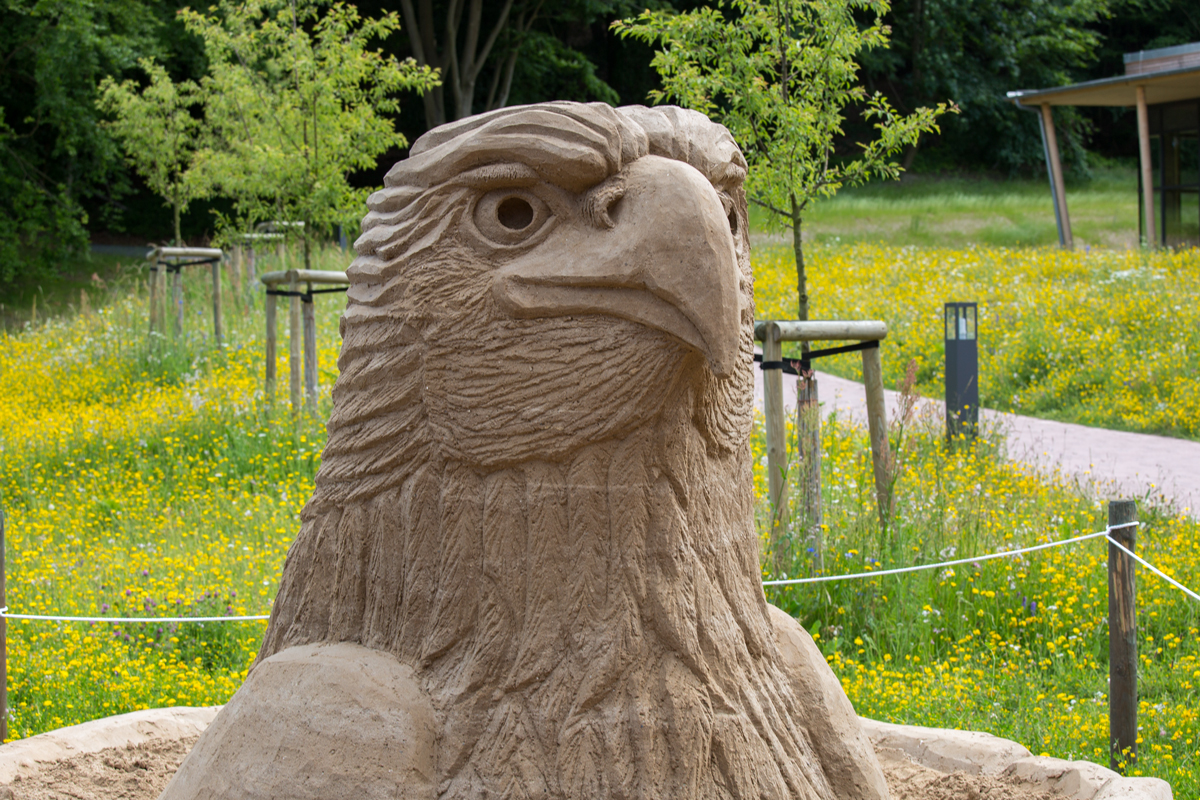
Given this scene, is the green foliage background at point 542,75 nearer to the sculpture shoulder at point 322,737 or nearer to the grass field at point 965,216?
the grass field at point 965,216

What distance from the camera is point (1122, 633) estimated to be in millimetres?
3250

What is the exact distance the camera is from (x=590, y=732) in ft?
6.14

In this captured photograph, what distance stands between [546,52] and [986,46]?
15.2 m

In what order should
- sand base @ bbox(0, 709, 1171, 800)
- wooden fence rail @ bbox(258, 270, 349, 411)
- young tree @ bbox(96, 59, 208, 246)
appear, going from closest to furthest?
sand base @ bbox(0, 709, 1171, 800) → wooden fence rail @ bbox(258, 270, 349, 411) → young tree @ bbox(96, 59, 208, 246)

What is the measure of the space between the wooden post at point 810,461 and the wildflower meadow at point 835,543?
114 mm

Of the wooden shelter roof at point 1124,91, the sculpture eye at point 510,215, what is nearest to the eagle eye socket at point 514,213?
the sculpture eye at point 510,215

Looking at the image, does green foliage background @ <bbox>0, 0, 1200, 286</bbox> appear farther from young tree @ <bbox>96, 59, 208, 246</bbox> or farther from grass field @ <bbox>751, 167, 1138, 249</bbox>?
grass field @ <bbox>751, 167, 1138, 249</bbox>

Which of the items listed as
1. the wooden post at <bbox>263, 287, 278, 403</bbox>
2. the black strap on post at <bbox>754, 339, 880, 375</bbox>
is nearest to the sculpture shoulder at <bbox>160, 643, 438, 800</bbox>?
the black strap on post at <bbox>754, 339, 880, 375</bbox>

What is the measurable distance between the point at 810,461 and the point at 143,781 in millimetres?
2915

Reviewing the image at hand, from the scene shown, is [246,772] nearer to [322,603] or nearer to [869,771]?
[322,603]

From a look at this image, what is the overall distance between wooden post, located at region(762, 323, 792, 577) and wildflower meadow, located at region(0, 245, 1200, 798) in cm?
13

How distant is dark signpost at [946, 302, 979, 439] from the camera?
7645 millimetres

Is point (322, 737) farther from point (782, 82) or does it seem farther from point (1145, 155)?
point (1145, 155)

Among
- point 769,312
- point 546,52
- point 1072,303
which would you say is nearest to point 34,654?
point 769,312
